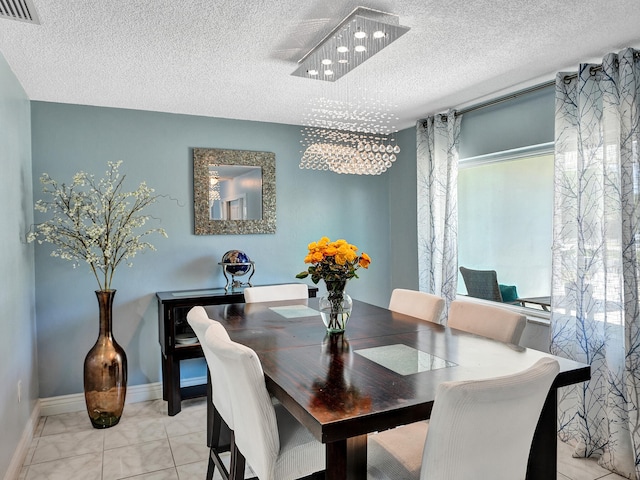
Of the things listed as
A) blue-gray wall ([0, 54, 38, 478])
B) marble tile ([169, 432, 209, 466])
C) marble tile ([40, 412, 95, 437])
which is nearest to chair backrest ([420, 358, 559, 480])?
marble tile ([169, 432, 209, 466])

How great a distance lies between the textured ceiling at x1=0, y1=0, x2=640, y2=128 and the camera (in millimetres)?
2098

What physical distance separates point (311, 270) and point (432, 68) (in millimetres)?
1541

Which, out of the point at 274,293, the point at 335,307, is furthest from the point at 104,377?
the point at 335,307

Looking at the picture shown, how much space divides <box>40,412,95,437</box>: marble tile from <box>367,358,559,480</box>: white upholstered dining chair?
2.84 metres

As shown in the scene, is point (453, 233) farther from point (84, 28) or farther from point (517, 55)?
point (84, 28)

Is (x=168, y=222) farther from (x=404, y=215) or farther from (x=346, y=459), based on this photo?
(x=346, y=459)

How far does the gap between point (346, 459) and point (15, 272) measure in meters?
2.43

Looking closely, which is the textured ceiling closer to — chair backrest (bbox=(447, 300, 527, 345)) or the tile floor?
chair backrest (bbox=(447, 300, 527, 345))

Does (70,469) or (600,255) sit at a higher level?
(600,255)

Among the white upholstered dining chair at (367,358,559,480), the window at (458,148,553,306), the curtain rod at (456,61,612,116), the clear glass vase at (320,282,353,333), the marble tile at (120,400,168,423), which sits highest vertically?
the curtain rod at (456,61,612,116)

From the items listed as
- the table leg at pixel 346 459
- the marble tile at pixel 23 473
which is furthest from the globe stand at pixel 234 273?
the table leg at pixel 346 459

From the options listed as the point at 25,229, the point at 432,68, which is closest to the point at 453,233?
the point at 432,68

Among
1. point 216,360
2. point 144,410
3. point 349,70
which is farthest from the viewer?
point 144,410

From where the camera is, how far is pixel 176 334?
12.2 feet
